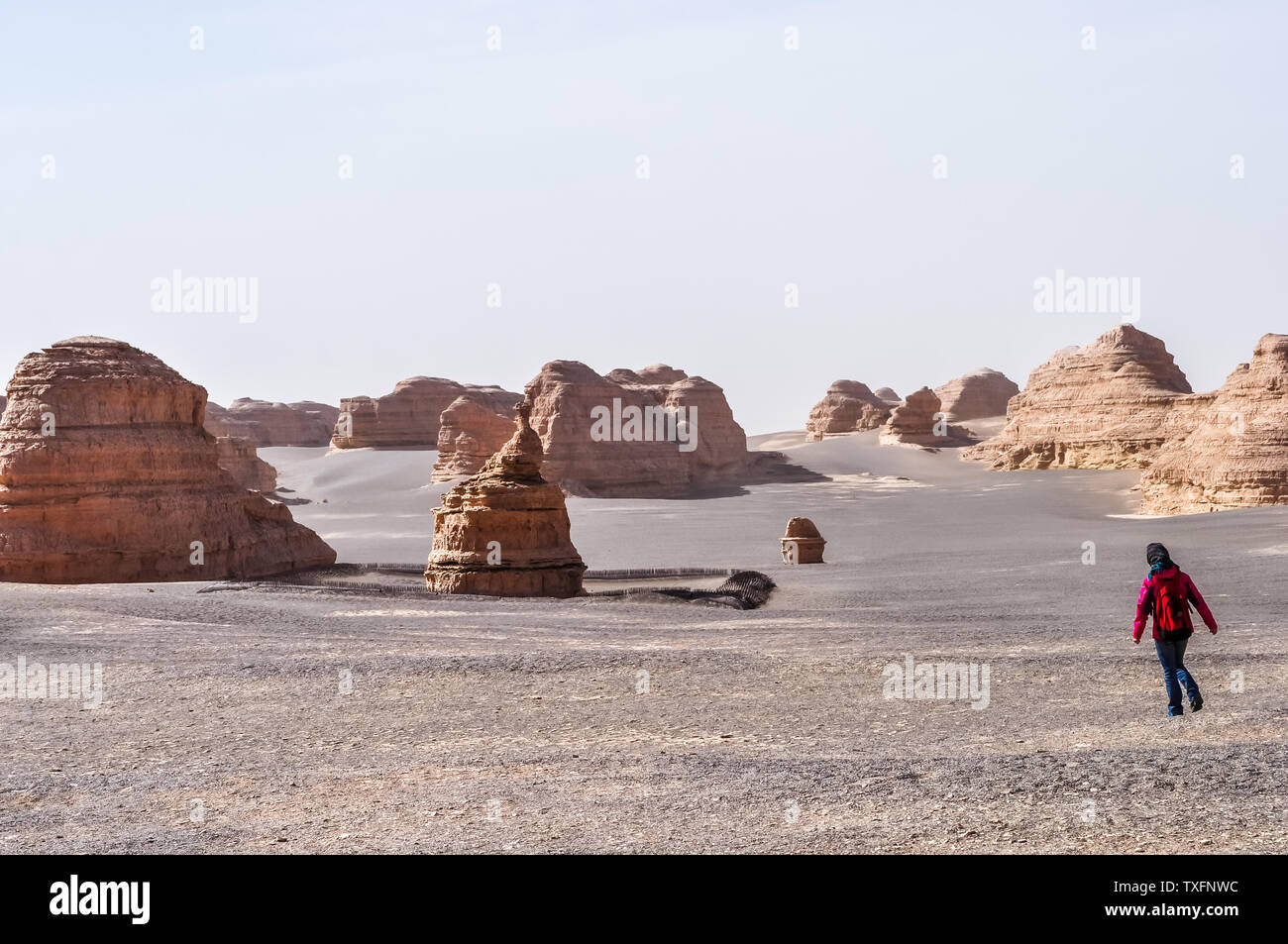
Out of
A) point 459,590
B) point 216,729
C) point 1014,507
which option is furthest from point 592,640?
point 1014,507

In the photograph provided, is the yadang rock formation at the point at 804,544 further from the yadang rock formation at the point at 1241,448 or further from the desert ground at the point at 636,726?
the yadang rock formation at the point at 1241,448

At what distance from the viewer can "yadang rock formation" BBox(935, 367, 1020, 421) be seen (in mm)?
98188

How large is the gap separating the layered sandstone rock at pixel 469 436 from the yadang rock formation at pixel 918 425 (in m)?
26.9

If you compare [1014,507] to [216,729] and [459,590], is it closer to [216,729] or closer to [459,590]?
[459,590]

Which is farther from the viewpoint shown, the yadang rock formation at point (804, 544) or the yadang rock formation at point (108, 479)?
the yadang rock formation at point (804, 544)

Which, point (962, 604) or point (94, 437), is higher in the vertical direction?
point (94, 437)

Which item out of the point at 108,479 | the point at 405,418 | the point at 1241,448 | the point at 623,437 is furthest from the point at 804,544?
the point at 405,418

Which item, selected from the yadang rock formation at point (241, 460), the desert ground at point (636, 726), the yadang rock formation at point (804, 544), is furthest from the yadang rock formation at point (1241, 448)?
the yadang rock formation at point (241, 460)

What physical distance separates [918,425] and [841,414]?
15.8 meters

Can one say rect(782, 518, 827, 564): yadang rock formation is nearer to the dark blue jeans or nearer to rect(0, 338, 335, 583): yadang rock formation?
rect(0, 338, 335, 583): yadang rock formation

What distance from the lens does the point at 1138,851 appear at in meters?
5.59

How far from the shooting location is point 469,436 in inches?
2211

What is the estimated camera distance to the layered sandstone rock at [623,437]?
5388cm
